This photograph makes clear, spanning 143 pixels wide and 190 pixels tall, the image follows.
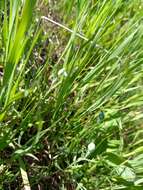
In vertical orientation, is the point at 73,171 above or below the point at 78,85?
below

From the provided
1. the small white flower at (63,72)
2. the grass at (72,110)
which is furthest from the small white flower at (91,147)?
the small white flower at (63,72)

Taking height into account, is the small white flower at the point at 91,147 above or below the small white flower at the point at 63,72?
below

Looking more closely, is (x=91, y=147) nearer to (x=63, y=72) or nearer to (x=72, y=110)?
(x=72, y=110)

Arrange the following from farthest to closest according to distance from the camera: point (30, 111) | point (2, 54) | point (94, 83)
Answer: point (94, 83), point (2, 54), point (30, 111)

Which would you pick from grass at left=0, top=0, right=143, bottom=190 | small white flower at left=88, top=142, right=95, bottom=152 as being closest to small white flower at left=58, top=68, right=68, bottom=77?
grass at left=0, top=0, right=143, bottom=190

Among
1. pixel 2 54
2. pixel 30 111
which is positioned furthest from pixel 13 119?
pixel 2 54

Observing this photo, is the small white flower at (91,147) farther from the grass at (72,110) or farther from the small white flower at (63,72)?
the small white flower at (63,72)

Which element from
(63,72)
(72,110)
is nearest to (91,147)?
(72,110)

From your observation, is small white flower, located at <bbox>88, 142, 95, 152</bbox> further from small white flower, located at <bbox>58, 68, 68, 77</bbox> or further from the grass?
small white flower, located at <bbox>58, 68, 68, 77</bbox>

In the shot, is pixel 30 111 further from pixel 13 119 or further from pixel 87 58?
pixel 87 58

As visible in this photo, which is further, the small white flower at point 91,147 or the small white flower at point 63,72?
the small white flower at point 91,147
